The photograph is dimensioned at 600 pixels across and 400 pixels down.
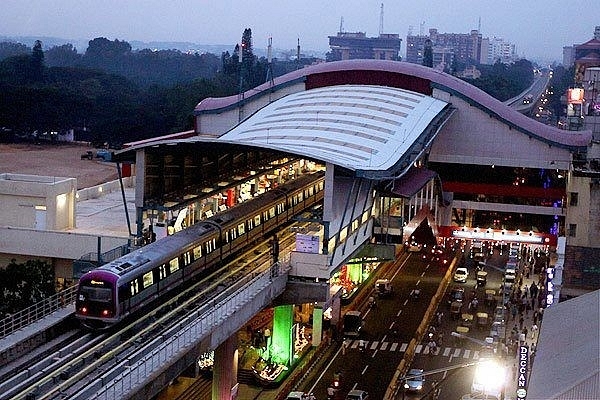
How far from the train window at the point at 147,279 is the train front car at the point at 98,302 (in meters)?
1.62

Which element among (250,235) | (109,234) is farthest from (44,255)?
(250,235)

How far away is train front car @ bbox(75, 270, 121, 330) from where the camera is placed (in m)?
24.9

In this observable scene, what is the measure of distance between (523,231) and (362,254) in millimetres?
18532

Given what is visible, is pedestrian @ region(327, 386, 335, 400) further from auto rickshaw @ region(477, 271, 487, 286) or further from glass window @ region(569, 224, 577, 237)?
glass window @ region(569, 224, 577, 237)

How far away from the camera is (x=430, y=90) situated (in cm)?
5522

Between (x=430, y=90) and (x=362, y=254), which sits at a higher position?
(x=430, y=90)

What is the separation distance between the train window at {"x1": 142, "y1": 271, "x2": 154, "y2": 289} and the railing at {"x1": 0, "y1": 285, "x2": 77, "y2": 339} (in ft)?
6.20

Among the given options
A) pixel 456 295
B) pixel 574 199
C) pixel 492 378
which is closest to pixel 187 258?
pixel 492 378

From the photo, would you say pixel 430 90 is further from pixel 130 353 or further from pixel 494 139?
pixel 130 353

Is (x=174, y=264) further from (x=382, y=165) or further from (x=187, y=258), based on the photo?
(x=382, y=165)

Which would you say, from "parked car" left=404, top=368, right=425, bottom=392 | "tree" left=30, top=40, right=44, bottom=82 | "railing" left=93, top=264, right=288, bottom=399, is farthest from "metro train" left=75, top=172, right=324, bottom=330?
"tree" left=30, top=40, right=44, bottom=82

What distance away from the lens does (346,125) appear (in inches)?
1737

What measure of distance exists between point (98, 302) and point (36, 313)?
1.97 meters

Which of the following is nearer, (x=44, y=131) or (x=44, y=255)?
(x=44, y=255)
